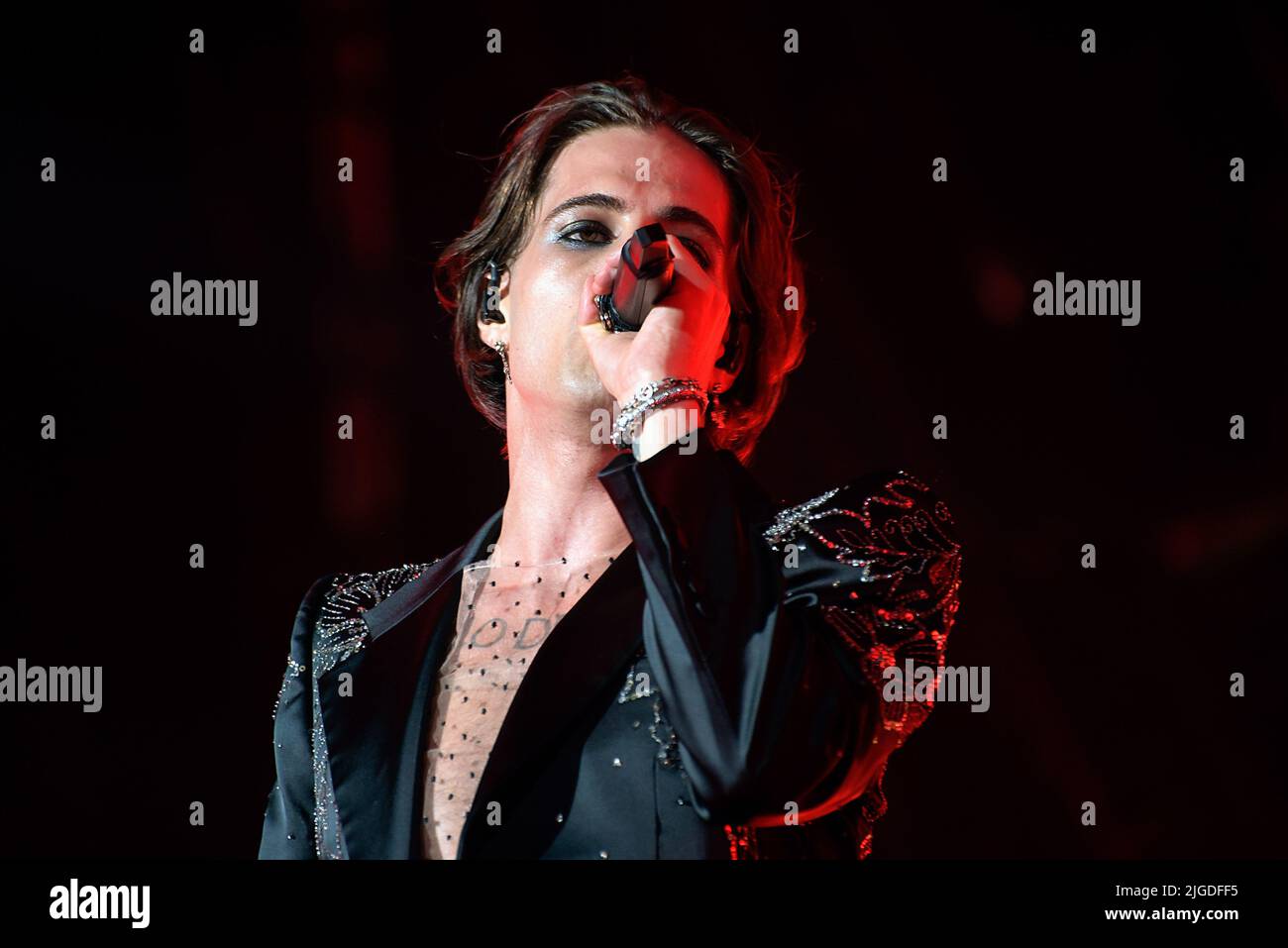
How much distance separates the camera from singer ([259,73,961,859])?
1.41 m

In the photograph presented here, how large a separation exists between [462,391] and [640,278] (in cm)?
75

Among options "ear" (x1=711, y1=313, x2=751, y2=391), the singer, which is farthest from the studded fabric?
"ear" (x1=711, y1=313, x2=751, y2=391)

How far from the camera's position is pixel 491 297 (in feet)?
6.74

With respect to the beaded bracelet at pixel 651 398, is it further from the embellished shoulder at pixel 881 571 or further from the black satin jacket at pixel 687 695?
the embellished shoulder at pixel 881 571

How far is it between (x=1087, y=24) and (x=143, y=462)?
148 cm

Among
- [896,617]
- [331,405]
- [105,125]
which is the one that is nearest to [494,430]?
[331,405]

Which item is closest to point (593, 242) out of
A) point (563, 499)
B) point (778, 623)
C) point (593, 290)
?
point (593, 290)

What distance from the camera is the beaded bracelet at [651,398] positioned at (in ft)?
5.07

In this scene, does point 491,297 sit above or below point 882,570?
above

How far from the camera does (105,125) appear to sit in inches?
87.1

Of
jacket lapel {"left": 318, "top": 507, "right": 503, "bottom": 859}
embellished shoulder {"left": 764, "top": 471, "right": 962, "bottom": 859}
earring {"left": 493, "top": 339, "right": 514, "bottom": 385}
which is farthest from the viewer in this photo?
earring {"left": 493, "top": 339, "right": 514, "bottom": 385}

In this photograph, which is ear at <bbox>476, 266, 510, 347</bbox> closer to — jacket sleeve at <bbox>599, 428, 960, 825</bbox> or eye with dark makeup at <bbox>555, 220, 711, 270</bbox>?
eye with dark makeup at <bbox>555, 220, 711, 270</bbox>

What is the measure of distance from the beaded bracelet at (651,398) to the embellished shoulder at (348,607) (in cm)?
52

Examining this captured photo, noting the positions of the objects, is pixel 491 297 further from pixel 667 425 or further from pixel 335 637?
pixel 667 425
